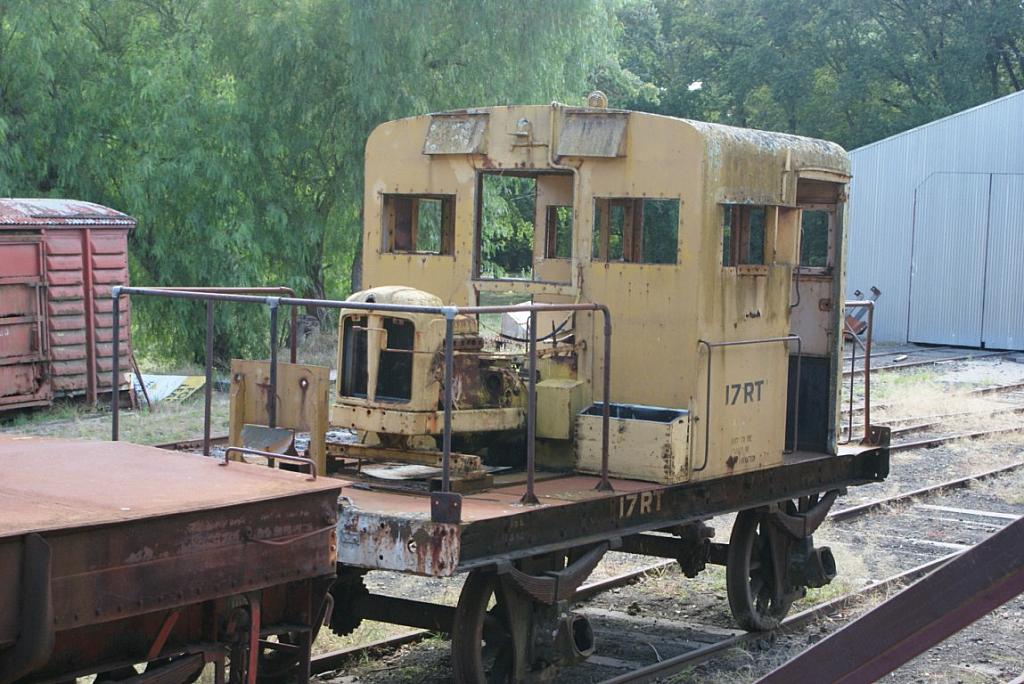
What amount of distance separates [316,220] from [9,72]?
546cm

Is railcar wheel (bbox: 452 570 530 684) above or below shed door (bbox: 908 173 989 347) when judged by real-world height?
below

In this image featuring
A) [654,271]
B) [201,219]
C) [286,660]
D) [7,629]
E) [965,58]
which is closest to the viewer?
[7,629]

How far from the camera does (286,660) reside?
6883 mm

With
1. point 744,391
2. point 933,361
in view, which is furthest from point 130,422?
Answer: point 933,361

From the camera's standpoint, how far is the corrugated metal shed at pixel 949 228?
102 ft

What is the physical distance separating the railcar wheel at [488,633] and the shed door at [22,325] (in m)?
11.0

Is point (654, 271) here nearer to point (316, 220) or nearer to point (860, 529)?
point (860, 529)

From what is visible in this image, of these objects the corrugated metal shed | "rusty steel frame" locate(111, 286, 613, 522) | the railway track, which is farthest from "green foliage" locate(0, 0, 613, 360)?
"rusty steel frame" locate(111, 286, 613, 522)

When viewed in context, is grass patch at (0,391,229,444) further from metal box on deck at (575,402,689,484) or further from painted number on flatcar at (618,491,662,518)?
painted number on flatcar at (618,491,662,518)

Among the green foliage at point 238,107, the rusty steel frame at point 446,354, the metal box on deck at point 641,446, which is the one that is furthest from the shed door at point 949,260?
the rusty steel frame at point 446,354

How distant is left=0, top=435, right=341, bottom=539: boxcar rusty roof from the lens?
471 cm

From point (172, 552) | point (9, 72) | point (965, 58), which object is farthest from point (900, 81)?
point (172, 552)

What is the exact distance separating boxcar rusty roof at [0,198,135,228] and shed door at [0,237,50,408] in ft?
0.81

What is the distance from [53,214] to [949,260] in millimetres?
22112
